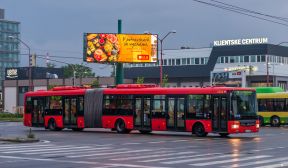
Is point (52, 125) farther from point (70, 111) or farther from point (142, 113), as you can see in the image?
point (142, 113)

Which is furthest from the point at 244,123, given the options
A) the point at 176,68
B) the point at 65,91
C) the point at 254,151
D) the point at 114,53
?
the point at 176,68

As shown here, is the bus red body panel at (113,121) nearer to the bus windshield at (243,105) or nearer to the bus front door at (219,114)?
the bus front door at (219,114)

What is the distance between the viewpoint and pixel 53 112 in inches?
1713

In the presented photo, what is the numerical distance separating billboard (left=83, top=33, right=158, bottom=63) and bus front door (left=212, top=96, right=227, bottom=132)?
28.6 meters

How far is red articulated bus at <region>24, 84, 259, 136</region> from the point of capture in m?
34.3

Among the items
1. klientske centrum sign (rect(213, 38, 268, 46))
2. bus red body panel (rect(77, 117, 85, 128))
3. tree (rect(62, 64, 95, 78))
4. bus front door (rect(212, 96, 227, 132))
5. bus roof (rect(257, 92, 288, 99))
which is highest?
klientske centrum sign (rect(213, 38, 268, 46))

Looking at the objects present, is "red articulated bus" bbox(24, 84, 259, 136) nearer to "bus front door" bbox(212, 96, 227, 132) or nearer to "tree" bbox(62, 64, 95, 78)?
"bus front door" bbox(212, 96, 227, 132)

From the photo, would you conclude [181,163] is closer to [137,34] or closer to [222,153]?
[222,153]

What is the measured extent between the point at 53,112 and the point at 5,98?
8290cm

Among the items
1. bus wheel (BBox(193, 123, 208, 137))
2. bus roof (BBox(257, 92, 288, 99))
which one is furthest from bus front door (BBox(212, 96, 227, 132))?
bus roof (BBox(257, 92, 288, 99))

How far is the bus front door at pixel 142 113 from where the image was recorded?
37.7 m

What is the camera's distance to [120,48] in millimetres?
63375

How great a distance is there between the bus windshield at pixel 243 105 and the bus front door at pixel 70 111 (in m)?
12.2

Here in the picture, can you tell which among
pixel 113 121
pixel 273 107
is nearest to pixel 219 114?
pixel 113 121
